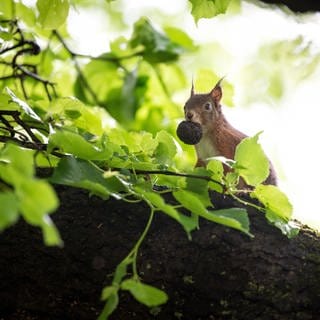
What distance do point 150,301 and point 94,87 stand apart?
2.71 metres

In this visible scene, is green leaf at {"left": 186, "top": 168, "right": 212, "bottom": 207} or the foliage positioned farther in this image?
green leaf at {"left": 186, "top": 168, "right": 212, "bottom": 207}

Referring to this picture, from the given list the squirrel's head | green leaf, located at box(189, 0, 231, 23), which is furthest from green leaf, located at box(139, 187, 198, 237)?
the squirrel's head

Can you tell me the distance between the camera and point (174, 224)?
5.80 ft

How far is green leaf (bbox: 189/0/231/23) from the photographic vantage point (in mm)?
1863

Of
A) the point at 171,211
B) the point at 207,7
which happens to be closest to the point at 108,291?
the point at 171,211

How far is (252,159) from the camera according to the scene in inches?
64.8

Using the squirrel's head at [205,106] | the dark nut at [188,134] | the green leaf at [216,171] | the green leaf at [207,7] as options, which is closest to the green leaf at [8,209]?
the green leaf at [216,171]

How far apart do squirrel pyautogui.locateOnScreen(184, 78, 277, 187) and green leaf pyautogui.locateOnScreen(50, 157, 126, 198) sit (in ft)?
5.31

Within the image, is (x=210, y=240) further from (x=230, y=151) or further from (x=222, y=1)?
(x=230, y=151)

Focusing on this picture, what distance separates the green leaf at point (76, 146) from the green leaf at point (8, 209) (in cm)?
53

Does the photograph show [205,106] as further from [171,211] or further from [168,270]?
[171,211]

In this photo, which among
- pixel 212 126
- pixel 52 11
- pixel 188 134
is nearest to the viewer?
pixel 52 11

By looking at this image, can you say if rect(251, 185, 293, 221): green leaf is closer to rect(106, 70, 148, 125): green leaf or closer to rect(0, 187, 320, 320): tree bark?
rect(0, 187, 320, 320): tree bark

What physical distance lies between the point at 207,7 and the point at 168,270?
74cm
